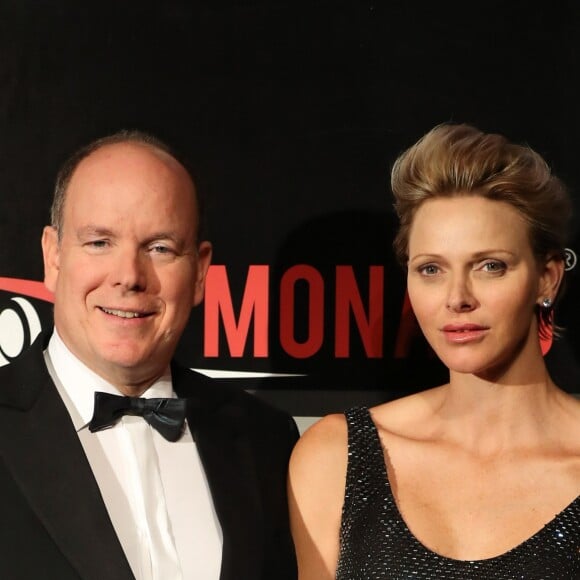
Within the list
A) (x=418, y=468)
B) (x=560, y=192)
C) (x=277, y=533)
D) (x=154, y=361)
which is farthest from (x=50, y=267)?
(x=560, y=192)

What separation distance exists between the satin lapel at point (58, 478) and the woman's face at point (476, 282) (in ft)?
2.82

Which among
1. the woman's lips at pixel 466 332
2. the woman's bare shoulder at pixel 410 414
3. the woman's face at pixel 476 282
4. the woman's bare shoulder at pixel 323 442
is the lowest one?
the woman's bare shoulder at pixel 323 442

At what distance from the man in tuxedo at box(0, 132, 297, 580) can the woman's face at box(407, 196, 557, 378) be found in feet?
1.74

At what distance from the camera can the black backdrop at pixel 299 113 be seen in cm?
345

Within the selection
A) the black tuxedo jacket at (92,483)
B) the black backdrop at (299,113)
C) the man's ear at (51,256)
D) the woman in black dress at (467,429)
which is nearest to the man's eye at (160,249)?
the man's ear at (51,256)

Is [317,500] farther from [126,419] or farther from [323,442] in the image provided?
[126,419]

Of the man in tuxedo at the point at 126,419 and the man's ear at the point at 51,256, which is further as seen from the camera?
the man's ear at the point at 51,256

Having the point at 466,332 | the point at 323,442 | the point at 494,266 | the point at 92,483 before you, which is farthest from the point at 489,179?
the point at 92,483

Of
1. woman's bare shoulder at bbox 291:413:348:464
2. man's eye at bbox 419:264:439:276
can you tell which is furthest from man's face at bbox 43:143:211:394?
man's eye at bbox 419:264:439:276

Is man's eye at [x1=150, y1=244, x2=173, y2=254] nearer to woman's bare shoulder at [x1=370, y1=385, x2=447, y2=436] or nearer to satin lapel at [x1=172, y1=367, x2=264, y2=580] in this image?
satin lapel at [x1=172, y1=367, x2=264, y2=580]

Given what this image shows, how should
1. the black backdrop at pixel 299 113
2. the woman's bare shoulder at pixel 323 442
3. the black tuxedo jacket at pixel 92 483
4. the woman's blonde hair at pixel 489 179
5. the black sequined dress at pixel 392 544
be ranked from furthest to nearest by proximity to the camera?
the black backdrop at pixel 299 113, the woman's bare shoulder at pixel 323 442, the woman's blonde hair at pixel 489 179, the black sequined dress at pixel 392 544, the black tuxedo jacket at pixel 92 483

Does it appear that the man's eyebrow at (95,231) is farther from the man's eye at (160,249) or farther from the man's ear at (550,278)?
the man's ear at (550,278)

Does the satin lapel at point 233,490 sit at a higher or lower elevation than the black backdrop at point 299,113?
lower

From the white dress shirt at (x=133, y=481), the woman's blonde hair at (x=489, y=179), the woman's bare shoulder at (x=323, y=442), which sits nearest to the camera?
the white dress shirt at (x=133, y=481)
